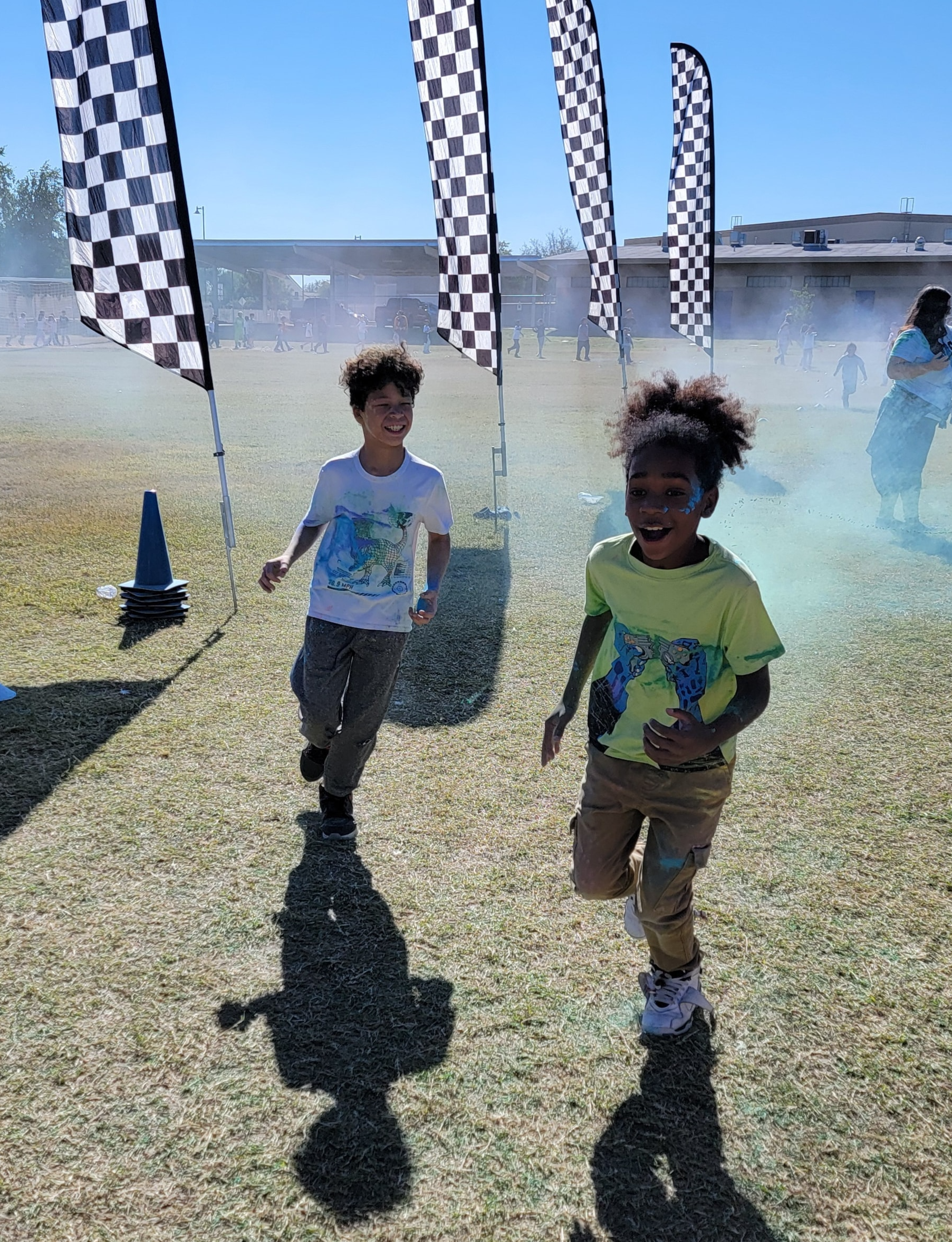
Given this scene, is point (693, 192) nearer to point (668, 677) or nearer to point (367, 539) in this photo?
point (367, 539)

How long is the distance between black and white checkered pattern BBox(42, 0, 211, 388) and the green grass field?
1730 millimetres

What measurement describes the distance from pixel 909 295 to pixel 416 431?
3501 centimetres

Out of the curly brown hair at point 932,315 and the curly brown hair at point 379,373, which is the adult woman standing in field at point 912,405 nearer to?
the curly brown hair at point 932,315

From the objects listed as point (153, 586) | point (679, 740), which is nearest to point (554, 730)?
point (679, 740)

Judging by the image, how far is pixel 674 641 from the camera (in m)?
2.33

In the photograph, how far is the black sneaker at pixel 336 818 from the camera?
11.4 feet

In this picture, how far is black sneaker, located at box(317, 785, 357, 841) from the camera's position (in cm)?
348

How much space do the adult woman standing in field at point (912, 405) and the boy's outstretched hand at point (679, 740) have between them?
6652 mm

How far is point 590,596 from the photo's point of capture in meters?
2.57

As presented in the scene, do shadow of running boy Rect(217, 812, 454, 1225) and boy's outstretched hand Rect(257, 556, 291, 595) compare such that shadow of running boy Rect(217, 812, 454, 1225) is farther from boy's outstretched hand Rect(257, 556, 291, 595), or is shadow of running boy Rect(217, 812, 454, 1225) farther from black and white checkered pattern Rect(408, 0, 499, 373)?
black and white checkered pattern Rect(408, 0, 499, 373)

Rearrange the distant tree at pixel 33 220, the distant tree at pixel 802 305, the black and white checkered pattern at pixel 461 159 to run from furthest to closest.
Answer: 1. the distant tree at pixel 33 220
2. the distant tree at pixel 802 305
3. the black and white checkered pattern at pixel 461 159

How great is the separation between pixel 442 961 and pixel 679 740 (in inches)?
44.5

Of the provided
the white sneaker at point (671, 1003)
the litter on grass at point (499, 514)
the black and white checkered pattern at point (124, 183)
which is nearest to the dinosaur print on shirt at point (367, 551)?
the white sneaker at point (671, 1003)

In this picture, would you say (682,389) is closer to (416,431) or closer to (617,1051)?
(617,1051)
